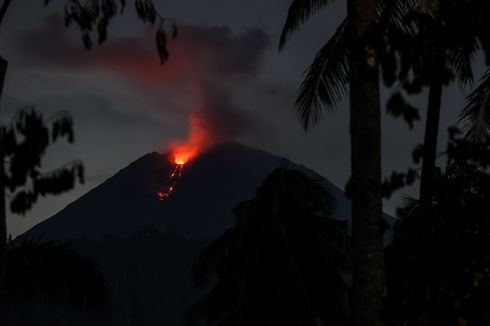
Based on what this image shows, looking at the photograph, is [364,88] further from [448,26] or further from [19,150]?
[19,150]

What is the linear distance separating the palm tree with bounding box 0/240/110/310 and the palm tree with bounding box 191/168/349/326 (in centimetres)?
391

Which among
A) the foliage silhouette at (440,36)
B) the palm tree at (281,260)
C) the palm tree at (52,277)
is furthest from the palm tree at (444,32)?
the palm tree at (281,260)

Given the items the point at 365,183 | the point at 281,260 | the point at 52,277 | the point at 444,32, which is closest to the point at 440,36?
the point at 444,32

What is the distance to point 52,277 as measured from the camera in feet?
44.5

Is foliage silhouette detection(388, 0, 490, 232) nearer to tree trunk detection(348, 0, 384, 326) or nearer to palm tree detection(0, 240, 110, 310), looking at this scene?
tree trunk detection(348, 0, 384, 326)

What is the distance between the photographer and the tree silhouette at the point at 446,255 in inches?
281

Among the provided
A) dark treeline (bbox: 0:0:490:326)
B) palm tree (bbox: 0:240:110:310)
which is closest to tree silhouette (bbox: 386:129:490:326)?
dark treeline (bbox: 0:0:490:326)

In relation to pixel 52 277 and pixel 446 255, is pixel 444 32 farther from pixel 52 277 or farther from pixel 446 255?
pixel 52 277

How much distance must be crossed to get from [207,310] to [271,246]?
2.25 metres

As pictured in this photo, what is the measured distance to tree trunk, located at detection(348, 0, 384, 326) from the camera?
7.79m

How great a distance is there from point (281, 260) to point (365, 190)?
9.32 meters

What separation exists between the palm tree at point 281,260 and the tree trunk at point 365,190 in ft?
29.4

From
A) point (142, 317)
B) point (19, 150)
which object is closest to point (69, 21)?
point (19, 150)

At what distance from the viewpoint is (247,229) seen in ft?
57.4
